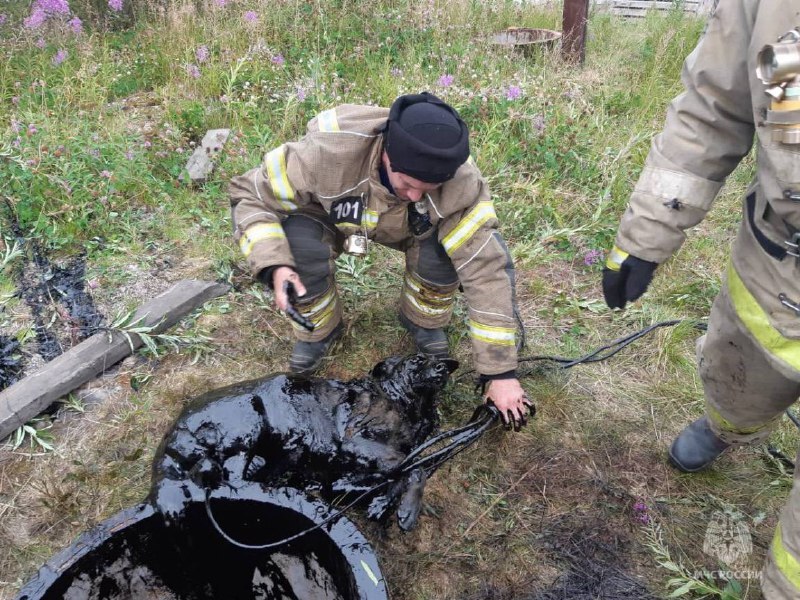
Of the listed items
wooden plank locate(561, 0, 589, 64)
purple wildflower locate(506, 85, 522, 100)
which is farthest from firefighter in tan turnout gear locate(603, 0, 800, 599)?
wooden plank locate(561, 0, 589, 64)

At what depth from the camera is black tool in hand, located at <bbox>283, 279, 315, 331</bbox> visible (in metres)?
2.48

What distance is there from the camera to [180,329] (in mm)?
3332

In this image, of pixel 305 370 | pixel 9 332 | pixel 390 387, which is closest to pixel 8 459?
pixel 9 332

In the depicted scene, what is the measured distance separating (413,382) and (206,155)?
278cm

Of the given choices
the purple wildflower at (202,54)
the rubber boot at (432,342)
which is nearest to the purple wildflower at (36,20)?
the purple wildflower at (202,54)

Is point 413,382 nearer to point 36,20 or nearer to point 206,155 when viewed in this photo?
point 206,155

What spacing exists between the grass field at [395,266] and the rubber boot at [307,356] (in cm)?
8

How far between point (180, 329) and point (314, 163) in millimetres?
1355

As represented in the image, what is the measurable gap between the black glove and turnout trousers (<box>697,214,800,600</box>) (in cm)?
27

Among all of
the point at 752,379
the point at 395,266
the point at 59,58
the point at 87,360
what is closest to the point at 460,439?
the point at 752,379

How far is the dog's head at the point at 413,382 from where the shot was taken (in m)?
2.53

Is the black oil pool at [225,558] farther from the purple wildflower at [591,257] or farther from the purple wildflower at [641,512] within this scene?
the purple wildflower at [591,257]

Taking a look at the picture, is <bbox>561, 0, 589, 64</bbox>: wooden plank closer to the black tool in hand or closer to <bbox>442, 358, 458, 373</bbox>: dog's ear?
<bbox>442, 358, 458, 373</bbox>: dog's ear

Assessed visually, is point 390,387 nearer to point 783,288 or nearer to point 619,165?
point 783,288
